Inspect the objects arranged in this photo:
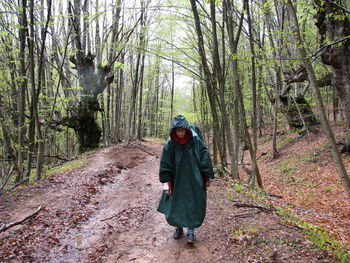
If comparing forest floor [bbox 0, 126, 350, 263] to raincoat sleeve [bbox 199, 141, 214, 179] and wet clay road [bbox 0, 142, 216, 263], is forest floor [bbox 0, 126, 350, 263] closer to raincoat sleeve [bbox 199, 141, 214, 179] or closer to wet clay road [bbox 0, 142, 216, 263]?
wet clay road [bbox 0, 142, 216, 263]

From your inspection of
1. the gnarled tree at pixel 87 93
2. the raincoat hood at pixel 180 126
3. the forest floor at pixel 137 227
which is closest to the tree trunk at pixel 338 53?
the forest floor at pixel 137 227

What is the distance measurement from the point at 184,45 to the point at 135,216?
10.3m

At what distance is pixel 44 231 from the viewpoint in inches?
181

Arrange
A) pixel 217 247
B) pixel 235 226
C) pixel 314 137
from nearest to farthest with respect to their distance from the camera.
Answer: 1. pixel 217 247
2. pixel 235 226
3. pixel 314 137

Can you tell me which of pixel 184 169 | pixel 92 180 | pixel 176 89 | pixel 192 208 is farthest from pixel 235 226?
Result: pixel 176 89

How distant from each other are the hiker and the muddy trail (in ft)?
1.53

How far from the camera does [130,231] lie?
4.67 m

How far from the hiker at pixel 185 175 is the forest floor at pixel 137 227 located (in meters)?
0.47

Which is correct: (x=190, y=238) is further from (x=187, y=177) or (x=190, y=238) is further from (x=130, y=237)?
(x=130, y=237)

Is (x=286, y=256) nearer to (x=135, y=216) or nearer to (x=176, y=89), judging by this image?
(x=135, y=216)

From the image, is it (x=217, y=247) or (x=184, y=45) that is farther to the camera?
(x=184, y=45)

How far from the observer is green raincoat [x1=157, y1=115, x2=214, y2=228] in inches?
151

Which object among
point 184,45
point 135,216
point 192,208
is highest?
point 184,45

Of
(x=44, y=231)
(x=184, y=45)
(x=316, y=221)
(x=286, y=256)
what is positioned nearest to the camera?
(x=286, y=256)
